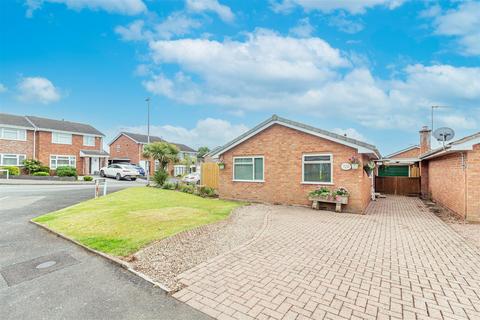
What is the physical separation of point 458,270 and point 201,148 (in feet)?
242

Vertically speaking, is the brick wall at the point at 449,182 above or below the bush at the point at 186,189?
above

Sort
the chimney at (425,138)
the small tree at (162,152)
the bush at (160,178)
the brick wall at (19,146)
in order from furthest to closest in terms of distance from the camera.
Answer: the brick wall at (19,146) → the small tree at (162,152) → the bush at (160,178) → the chimney at (425,138)

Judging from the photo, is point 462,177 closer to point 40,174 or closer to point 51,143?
point 40,174

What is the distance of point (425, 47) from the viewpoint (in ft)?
48.3

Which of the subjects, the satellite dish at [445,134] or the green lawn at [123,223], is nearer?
the green lawn at [123,223]

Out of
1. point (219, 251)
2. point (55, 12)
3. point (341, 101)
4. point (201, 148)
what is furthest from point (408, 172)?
point (201, 148)

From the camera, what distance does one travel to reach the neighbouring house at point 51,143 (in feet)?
93.2

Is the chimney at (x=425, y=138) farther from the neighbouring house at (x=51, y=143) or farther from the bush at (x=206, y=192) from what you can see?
the neighbouring house at (x=51, y=143)

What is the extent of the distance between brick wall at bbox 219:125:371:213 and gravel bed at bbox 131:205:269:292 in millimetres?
4676

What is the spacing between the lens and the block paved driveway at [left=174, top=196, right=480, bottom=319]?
338cm

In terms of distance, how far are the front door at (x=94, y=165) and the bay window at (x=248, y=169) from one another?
2949 cm

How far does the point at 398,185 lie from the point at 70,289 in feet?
71.6

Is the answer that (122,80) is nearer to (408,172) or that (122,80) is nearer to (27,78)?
(27,78)

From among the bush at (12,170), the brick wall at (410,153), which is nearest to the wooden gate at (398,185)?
the brick wall at (410,153)
